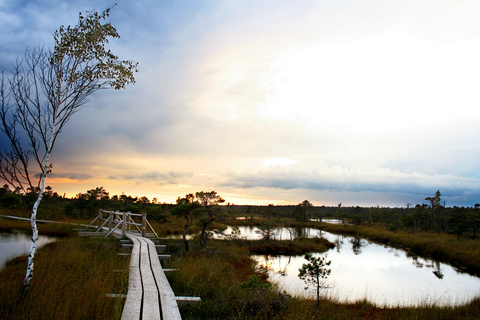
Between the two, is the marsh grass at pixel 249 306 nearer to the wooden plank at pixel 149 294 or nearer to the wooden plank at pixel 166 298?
the wooden plank at pixel 166 298

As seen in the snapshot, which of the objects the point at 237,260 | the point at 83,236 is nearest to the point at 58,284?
the point at 237,260

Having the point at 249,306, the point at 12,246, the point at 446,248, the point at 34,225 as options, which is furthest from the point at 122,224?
the point at 446,248

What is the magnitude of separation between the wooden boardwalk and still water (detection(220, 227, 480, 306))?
6990 mm

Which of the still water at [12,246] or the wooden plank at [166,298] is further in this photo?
the still water at [12,246]

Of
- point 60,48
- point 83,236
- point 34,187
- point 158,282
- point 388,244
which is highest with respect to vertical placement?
point 60,48

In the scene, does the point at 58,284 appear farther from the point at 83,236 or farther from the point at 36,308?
the point at 83,236

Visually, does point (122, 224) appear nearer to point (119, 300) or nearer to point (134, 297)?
point (119, 300)

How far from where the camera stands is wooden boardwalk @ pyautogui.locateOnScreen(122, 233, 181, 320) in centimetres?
486

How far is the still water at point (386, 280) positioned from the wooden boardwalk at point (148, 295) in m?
6.99

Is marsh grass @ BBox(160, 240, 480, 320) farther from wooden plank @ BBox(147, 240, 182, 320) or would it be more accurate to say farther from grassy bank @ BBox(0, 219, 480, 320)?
wooden plank @ BBox(147, 240, 182, 320)

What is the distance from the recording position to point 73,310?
15.8 feet

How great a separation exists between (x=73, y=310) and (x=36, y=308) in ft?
2.27

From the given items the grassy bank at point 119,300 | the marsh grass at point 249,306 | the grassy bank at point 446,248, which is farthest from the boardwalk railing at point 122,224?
the grassy bank at point 446,248

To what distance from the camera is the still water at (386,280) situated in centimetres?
1384
